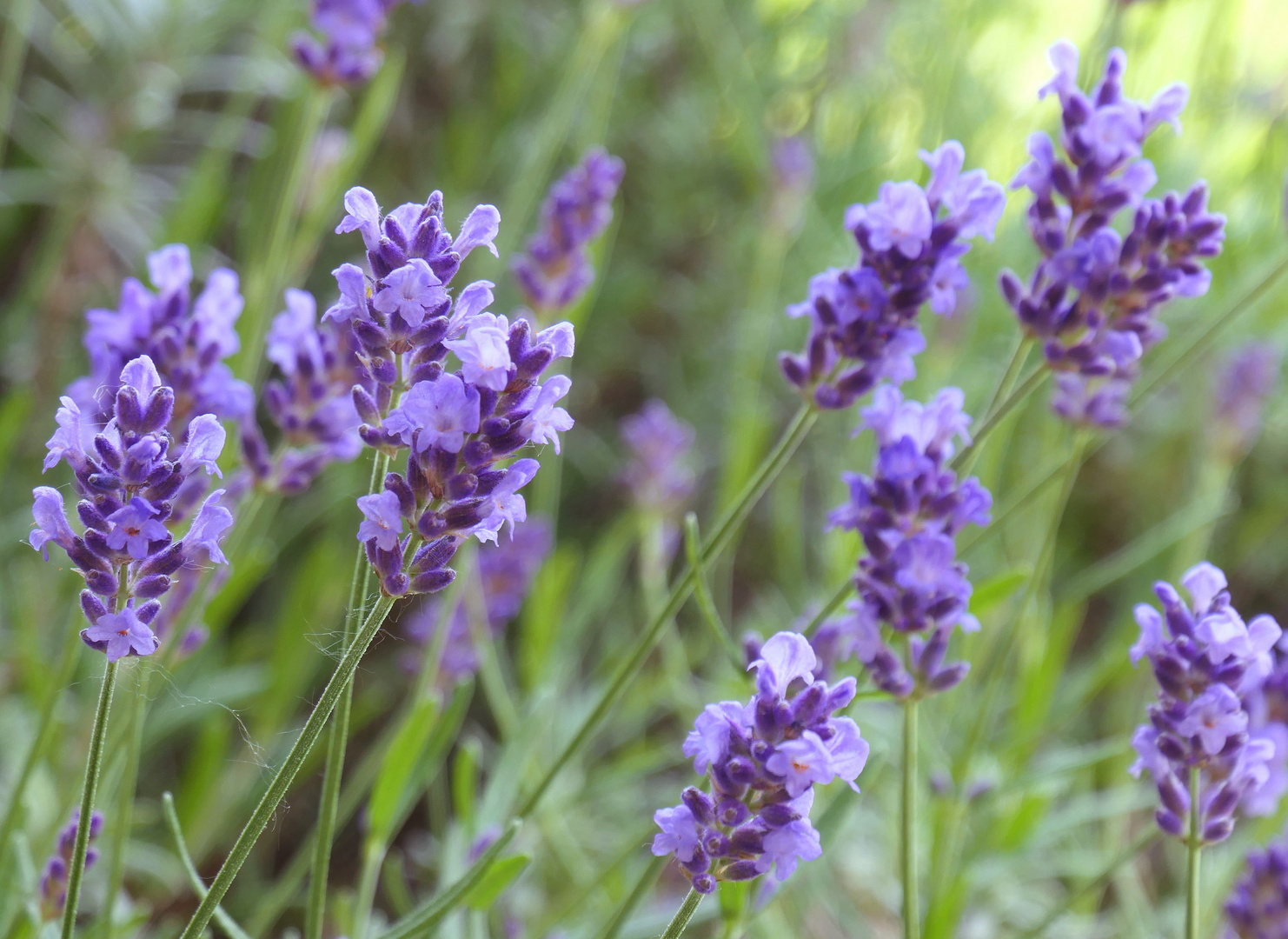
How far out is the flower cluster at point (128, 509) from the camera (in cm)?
47

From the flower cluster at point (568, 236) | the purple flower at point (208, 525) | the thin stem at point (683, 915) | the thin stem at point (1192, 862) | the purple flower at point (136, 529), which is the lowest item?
the thin stem at point (683, 915)

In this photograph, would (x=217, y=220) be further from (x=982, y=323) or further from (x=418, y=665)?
(x=982, y=323)

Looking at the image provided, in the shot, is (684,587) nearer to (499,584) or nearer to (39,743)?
(39,743)

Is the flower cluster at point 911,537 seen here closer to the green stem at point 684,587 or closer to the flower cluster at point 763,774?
the green stem at point 684,587

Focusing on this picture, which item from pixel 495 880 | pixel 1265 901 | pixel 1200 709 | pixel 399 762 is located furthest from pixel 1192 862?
pixel 399 762

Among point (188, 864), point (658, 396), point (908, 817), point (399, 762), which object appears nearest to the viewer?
point (188, 864)

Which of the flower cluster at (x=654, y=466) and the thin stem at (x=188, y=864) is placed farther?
the flower cluster at (x=654, y=466)

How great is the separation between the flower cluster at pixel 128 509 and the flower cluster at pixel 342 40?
699mm

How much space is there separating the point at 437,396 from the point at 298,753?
0.54 ft

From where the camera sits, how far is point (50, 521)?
50 cm

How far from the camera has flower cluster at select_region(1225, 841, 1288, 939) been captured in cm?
78

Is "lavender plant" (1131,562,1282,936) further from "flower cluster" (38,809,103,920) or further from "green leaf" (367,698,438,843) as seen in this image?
"flower cluster" (38,809,103,920)

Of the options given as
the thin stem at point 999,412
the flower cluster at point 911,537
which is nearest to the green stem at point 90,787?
the flower cluster at point 911,537

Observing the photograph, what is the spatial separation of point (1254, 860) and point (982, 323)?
1647 mm
